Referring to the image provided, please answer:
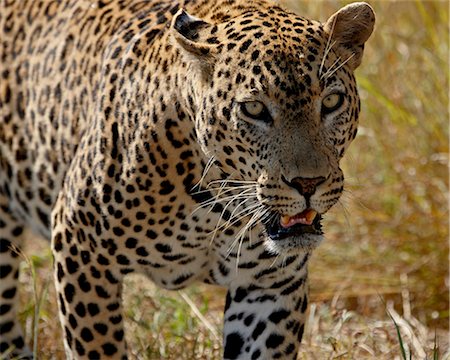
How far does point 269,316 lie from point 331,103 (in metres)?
1.15

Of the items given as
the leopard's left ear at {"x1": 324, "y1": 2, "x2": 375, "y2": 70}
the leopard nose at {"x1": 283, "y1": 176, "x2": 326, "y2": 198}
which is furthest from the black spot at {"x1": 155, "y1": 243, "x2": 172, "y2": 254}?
the leopard's left ear at {"x1": 324, "y1": 2, "x2": 375, "y2": 70}

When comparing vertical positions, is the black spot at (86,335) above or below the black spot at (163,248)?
below

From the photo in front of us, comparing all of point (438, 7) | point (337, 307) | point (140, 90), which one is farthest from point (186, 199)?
point (438, 7)

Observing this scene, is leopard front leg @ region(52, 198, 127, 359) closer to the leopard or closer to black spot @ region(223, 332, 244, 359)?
the leopard

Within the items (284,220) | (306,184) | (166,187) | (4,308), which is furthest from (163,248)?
(4,308)

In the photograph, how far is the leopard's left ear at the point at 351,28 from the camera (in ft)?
16.1

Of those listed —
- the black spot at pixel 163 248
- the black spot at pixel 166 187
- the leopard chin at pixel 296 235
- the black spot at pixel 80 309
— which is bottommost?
the black spot at pixel 80 309

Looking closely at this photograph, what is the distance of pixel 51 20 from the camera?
635 centimetres

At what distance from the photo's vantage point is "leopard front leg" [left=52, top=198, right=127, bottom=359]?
5.47m

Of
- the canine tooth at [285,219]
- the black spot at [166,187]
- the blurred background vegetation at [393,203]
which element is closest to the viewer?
the canine tooth at [285,219]

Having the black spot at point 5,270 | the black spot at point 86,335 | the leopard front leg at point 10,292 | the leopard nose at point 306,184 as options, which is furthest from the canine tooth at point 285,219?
the black spot at point 5,270

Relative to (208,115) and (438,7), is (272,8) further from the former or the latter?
(438,7)

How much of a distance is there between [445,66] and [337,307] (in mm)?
1490

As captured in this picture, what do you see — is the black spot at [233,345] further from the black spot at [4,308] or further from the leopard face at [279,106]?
the black spot at [4,308]
